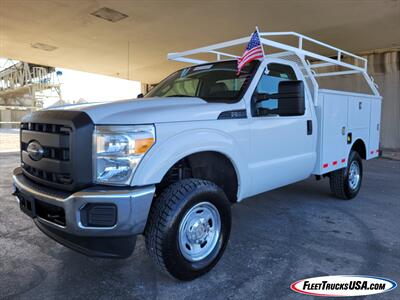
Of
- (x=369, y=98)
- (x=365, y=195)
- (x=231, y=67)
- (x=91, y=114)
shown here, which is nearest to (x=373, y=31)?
(x=369, y=98)

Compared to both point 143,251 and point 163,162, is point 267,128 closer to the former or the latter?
point 163,162

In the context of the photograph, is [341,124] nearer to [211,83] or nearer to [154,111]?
[211,83]

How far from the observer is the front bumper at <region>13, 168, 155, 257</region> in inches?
88.2

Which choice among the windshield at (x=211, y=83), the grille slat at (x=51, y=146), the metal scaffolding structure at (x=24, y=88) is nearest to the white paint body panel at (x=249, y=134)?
the windshield at (x=211, y=83)

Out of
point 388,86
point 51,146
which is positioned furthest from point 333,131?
point 388,86

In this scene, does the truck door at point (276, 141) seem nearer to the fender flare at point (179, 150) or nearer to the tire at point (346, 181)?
the fender flare at point (179, 150)

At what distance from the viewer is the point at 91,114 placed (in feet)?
7.83

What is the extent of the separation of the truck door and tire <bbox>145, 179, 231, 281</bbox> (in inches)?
27.3

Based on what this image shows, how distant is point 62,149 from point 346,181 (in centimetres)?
430

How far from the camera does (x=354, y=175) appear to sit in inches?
216

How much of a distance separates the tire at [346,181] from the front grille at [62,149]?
13.2 feet

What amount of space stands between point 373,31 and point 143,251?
29.8 ft

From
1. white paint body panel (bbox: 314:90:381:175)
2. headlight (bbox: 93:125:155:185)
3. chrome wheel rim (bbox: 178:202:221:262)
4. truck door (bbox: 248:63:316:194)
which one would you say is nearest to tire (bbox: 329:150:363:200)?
white paint body panel (bbox: 314:90:381:175)

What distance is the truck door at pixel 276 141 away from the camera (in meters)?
3.37
